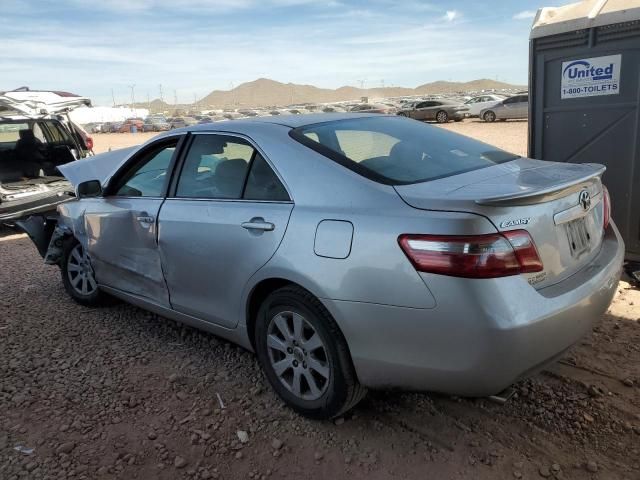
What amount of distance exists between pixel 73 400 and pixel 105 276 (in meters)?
1.22

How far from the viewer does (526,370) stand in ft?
7.50

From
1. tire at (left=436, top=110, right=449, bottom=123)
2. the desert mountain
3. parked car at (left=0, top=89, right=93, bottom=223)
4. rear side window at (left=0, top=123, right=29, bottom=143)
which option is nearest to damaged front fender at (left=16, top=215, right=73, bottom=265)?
parked car at (left=0, top=89, right=93, bottom=223)

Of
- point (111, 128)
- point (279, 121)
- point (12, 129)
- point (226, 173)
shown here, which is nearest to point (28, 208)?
point (12, 129)

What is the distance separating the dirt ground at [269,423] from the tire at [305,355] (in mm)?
164

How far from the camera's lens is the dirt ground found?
8.38 ft

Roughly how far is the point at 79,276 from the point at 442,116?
29334mm

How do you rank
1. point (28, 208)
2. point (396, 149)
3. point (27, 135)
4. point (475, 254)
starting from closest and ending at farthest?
point (475, 254) → point (396, 149) → point (28, 208) → point (27, 135)

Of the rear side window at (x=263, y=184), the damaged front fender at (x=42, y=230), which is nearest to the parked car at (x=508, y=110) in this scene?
the damaged front fender at (x=42, y=230)

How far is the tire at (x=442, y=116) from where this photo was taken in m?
31.5

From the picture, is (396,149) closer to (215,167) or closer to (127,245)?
(215,167)

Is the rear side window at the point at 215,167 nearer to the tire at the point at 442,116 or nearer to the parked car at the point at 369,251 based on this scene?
the parked car at the point at 369,251

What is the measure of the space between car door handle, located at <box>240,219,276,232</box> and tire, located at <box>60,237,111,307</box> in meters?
2.20

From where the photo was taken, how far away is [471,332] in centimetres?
217

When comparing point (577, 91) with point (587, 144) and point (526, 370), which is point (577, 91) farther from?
point (526, 370)
